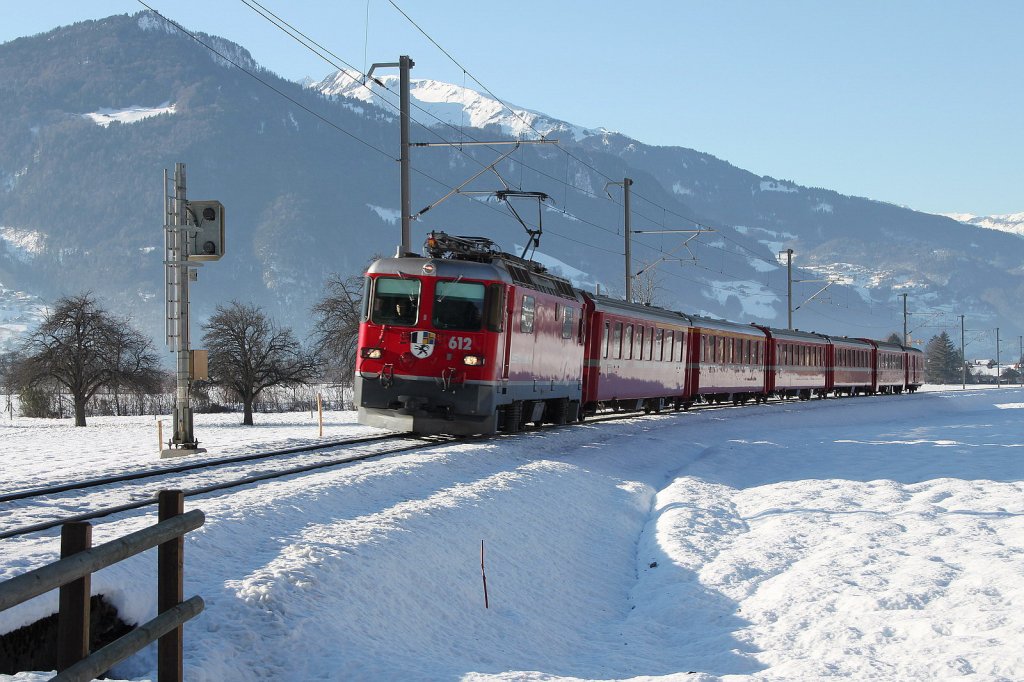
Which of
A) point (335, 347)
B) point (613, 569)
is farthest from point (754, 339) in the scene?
point (613, 569)

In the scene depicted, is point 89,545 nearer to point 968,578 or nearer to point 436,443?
point 968,578

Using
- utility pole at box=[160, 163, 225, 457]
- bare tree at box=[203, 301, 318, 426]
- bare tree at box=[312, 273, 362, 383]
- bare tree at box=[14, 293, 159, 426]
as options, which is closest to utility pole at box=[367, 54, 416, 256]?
utility pole at box=[160, 163, 225, 457]

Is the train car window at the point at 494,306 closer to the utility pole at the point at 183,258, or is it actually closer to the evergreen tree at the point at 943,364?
the utility pole at the point at 183,258

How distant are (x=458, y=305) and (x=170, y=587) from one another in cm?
1345

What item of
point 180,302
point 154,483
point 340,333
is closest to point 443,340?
point 180,302

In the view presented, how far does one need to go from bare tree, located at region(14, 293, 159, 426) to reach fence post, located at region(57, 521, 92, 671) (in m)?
58.3

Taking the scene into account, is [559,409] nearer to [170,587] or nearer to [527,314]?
[527,314]

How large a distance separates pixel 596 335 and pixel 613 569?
533 inches

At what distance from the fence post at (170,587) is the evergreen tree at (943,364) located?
16708 centimetres

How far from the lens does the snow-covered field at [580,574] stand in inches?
299

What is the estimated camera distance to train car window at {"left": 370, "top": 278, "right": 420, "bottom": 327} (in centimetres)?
1920

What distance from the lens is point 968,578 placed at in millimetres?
10812

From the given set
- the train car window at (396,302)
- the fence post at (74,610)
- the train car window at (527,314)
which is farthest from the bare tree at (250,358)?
the fence post at (74,610)

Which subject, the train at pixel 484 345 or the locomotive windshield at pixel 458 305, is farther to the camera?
the locomotive windshield at pixel 458 305
